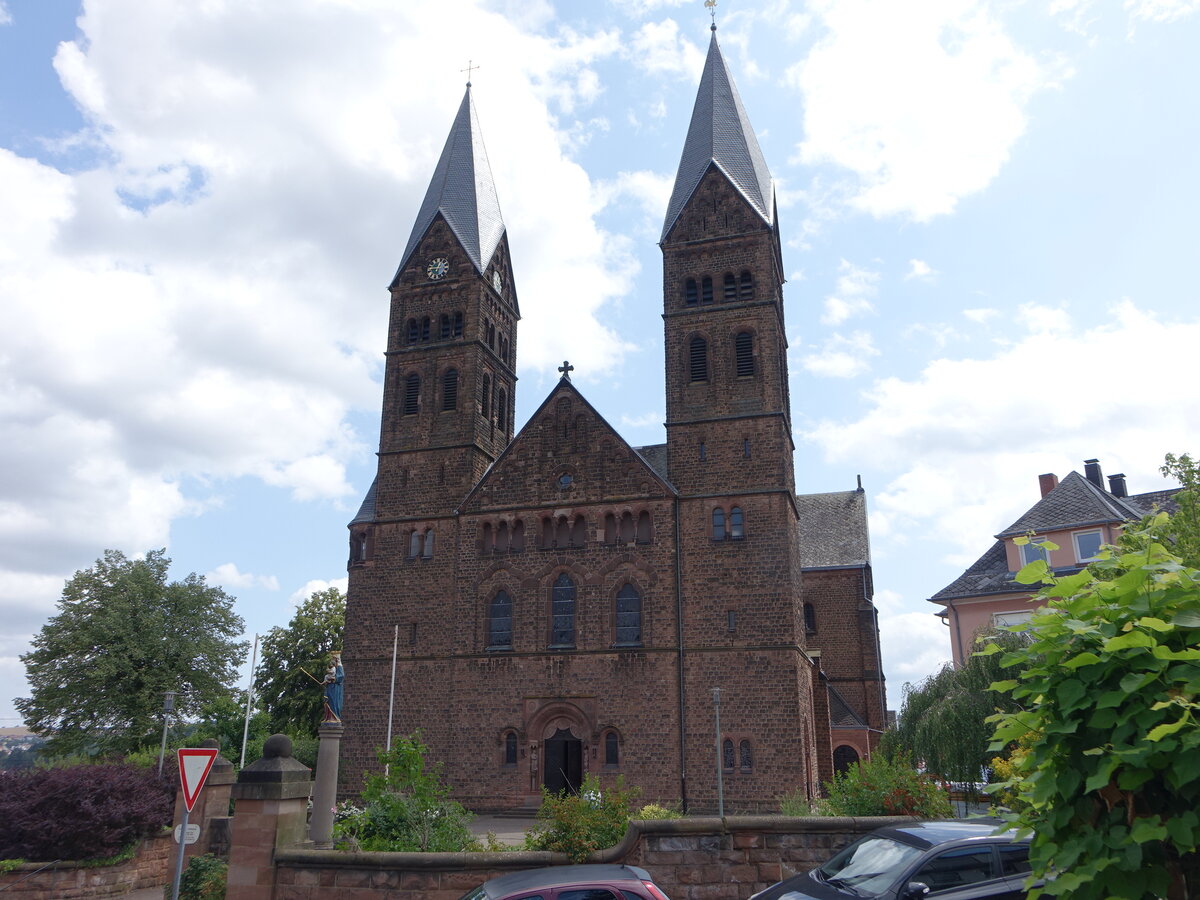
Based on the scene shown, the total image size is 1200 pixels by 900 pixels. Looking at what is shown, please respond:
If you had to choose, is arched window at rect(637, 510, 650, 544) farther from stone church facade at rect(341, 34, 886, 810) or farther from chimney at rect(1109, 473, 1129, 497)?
chimney at rect(1109, 473, 1129, 497)

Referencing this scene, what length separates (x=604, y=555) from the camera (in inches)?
1247

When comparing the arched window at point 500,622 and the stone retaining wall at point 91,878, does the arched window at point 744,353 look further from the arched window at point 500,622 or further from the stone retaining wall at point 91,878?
the stone retaining wall at point 91,878

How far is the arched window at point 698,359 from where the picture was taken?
1314 inches

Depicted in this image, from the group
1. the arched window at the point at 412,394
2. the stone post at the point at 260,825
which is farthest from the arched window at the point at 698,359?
the stone post at the point at 260,825

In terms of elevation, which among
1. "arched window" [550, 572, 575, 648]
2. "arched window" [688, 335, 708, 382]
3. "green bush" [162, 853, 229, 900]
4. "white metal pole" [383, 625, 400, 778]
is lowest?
"green bush" [162, 853, 229, 900]

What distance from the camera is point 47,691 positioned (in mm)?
43375

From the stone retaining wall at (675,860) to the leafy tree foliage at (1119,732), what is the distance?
818 cm

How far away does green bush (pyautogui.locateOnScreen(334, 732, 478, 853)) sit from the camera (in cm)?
1333

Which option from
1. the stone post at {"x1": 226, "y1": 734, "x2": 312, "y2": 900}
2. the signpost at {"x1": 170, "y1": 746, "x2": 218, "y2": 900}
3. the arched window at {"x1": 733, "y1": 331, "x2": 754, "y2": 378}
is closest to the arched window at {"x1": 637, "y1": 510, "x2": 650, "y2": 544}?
the arched window at {"x1": 733, "y1": 331, "x2": 754, "y2": 378}

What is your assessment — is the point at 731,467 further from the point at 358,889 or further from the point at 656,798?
the point at 358,889

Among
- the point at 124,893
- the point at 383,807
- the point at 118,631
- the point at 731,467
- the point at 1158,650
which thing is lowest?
the point at 124,893

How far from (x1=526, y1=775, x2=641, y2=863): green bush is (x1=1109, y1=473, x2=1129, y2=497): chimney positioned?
3754 cm

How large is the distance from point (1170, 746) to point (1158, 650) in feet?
1.32

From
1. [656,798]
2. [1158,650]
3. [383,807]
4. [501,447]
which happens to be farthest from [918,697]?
[1158,650]
